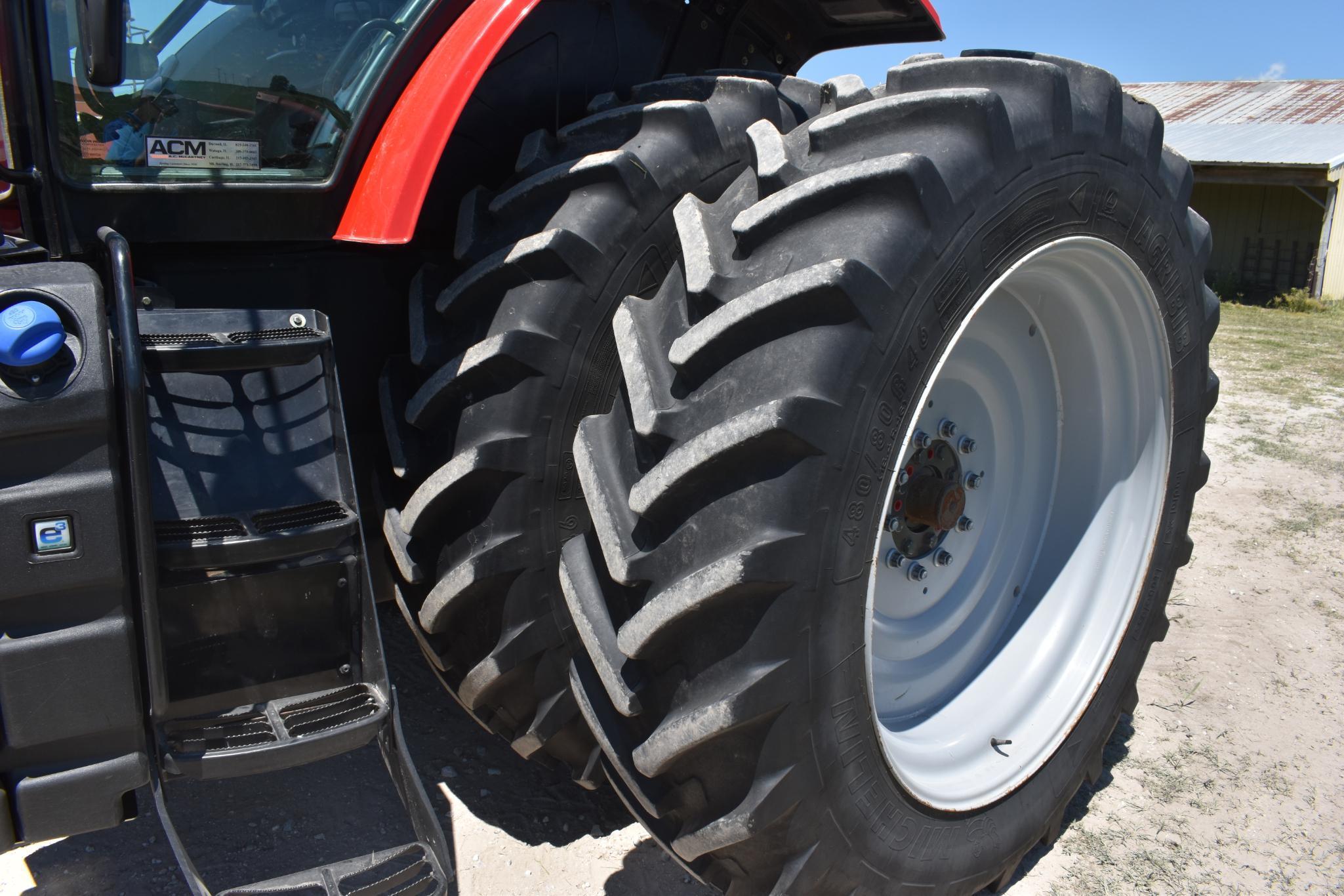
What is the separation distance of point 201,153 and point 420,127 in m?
0.37

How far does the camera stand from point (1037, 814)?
85.8 inches

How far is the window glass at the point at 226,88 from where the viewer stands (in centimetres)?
170

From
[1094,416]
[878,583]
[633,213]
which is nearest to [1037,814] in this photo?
[878,583]

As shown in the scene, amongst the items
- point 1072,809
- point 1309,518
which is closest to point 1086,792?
point 1072,809

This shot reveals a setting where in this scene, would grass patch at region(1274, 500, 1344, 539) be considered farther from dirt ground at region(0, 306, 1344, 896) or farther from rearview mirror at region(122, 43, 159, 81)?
rearview mirror at region(122, 43, 159, 81)

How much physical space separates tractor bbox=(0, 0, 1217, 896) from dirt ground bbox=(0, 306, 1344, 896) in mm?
239

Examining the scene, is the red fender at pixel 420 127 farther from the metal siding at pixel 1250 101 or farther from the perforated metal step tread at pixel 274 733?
the metal siding at pixel 1250 101

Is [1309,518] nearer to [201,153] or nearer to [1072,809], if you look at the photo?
[1072,809]

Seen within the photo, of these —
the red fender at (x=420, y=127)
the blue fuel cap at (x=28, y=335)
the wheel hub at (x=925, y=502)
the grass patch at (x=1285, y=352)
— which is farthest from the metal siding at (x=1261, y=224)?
the blue fuel cap at (x=28, y=335)

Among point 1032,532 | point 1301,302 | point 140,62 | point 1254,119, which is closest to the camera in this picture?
point 140,62

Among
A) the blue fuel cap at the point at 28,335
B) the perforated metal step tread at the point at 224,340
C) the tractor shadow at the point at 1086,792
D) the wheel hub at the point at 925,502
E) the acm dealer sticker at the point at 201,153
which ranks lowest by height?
the tractor shadow at the point at 1086,792

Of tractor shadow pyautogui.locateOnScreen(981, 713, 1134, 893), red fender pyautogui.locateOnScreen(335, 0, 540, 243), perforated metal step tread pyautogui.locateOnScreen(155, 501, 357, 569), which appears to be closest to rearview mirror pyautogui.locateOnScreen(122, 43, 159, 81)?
red fender pyautogui.locateOnScreen(335, 0, 540, 243)

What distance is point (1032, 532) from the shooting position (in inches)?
97.6

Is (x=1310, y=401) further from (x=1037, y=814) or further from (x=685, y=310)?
(x=685, y=310)
